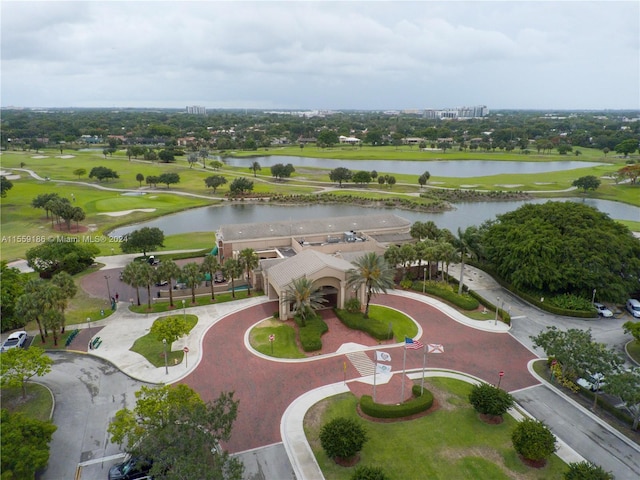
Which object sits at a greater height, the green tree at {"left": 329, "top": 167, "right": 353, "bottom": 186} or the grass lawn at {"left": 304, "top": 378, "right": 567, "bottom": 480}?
the green tree at {"left": 329, "top": 167, "right": 353, "bottom": 186}

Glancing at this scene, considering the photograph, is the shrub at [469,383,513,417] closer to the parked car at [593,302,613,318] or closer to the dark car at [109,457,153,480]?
the dark car at [109,457,153,480]

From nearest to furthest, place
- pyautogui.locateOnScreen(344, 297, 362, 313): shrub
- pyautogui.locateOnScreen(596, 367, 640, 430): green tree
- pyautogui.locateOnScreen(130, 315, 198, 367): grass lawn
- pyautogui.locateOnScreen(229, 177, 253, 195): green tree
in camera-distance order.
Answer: pyautogui.locateOnScreen(596, 367, 640, 430): green tree → pyautogui.locateOnScreen(130, 315, 198, 367): grass lawn → pyautogui.locateOnScreen(344, 297, 362, 313): shrub → pyautogui.locateOnScreen(229, 177, 253, 195): green tree

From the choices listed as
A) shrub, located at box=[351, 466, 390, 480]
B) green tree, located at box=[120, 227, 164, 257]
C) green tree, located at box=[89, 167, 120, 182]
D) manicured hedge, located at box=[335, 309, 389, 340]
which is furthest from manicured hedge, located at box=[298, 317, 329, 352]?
green tree, located at box=[89, 167, 120, 182]

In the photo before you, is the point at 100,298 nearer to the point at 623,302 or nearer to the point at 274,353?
the point at 274,353

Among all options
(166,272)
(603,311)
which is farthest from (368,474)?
(603,311)

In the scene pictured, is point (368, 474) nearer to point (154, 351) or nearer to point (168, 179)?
point (154, 351)

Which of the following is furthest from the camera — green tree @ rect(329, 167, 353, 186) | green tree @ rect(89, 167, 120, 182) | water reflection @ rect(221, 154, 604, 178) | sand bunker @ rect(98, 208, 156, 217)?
water reflection @ rect(221, 154, 604, 178)
